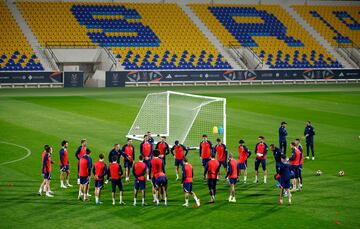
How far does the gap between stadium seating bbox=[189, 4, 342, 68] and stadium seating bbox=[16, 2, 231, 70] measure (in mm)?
3125

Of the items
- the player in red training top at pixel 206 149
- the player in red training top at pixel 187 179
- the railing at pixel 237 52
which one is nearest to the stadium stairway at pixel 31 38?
the railing at pixel 237 52

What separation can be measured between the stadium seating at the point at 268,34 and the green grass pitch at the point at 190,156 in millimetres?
13139

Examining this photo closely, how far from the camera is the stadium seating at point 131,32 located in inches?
2584

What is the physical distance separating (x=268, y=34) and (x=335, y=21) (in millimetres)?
9803

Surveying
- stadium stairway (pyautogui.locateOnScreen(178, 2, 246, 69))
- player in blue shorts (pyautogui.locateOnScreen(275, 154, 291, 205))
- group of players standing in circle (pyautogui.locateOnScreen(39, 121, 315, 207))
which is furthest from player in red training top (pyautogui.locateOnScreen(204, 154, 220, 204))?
stadium stairway (pyautogui.locateOnScreen(178, 2, 246, 69))

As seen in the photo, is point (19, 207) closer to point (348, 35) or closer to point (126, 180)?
point (126, 180)

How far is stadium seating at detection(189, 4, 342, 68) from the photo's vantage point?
70625mm

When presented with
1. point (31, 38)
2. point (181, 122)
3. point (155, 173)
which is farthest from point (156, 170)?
point (31, 38)

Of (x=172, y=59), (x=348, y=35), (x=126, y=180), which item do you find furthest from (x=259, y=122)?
(x=348, y=35)

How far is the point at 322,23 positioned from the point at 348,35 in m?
3.16

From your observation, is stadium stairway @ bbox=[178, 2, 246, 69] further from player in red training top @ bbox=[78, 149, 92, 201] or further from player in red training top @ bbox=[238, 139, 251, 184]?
player in red training top @ bbox=[78, 149, 92, 201]

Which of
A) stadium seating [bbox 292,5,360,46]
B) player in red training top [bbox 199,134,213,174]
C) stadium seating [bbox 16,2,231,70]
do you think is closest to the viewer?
player in red training top [bbox 199,134,213,174]

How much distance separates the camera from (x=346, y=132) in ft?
120

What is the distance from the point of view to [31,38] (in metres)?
64.2
